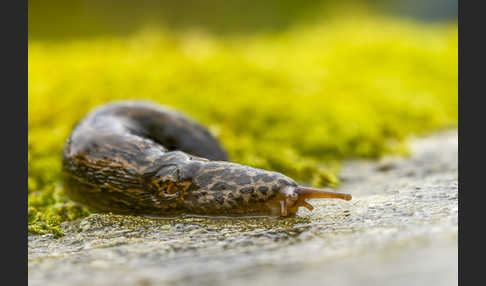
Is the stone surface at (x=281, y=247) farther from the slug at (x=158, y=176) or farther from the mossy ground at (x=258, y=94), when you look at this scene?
the mossy ground at (x=258, y=94)

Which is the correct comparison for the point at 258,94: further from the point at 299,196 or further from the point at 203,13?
the point at 203,13

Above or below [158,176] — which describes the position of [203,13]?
above

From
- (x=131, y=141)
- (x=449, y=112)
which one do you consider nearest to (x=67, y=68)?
(x=131, y=141)

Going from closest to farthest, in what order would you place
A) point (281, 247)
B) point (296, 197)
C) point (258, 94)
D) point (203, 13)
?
point (281, 247) < point (296, 197) < point (258, 94) < point (203, 13)

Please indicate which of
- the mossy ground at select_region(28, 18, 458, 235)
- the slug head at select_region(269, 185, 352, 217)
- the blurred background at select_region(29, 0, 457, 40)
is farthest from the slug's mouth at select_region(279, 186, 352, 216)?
the blurred background at select_region(29, 0, 457, 40)

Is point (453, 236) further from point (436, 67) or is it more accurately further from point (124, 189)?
point (436, 67)

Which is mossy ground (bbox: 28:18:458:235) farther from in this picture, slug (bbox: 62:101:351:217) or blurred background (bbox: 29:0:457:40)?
blurred background (bbox: 29:0:457:40)

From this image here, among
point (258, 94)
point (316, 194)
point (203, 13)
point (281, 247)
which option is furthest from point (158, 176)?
point (203, 13)
